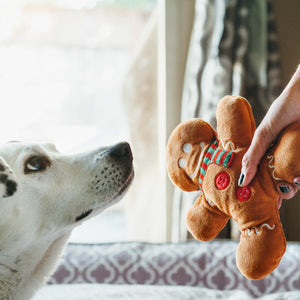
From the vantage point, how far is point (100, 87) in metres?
3.30

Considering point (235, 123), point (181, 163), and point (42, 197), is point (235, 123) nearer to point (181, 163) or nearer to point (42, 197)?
point (181, 163)

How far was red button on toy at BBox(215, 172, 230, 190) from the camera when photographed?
81 cm

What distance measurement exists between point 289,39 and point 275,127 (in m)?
1.82

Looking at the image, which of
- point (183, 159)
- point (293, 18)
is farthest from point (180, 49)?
point (183, 159)

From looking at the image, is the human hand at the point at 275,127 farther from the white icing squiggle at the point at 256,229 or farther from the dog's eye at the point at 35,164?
the dog's eye at the point at 35,164

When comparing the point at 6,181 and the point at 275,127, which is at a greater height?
the point at 275,127

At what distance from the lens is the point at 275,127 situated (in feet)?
2.47

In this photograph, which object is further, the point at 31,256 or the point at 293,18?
the point at 293,18

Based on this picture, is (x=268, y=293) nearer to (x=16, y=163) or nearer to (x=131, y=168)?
(x=131, y=168)

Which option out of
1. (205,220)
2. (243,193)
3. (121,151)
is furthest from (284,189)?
(121,151)

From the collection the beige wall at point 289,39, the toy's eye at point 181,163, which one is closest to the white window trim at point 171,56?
the beige wall at point 289,39

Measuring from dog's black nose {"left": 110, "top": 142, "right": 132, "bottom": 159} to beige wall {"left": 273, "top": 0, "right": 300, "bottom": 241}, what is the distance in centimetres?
159

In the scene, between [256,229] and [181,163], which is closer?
[256,229]

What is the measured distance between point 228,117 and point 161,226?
5.35ft
